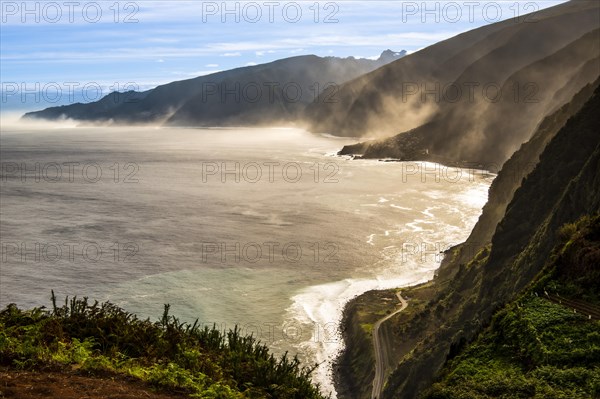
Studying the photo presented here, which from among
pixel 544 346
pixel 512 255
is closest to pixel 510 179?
pixel 512 255

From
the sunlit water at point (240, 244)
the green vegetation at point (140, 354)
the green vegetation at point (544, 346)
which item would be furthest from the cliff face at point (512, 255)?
the green vegetation at point (140, 354)

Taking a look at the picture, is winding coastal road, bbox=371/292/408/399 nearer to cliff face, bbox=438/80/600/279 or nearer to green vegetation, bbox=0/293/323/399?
cliff face, bbox=438/80/600/279

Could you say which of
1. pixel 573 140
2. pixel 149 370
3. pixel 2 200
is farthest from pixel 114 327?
pixel 2 200

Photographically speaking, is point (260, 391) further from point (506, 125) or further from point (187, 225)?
point (506, 125)

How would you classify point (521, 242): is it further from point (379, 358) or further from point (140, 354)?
point (140, 354)

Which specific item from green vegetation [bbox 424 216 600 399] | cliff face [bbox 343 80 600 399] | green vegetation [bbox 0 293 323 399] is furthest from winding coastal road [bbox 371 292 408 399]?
green vegetation [bbox 0 293 323 399]

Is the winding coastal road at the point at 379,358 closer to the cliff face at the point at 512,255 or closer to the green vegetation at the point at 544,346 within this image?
the cliff face at the point at 512,255
